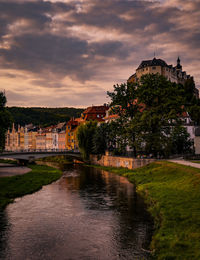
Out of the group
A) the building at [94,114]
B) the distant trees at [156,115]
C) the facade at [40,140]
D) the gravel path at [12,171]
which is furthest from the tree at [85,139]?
the facade at [40,140]

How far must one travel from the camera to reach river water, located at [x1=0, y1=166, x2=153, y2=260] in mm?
17562

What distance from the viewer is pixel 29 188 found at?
1556 inches

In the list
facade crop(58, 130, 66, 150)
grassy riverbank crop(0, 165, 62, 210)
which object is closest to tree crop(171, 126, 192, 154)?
grassy riverbank crop(0, 165, 62, 210)

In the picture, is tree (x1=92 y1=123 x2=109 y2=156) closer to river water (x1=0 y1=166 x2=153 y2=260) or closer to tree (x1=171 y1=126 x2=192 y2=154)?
tree (x1=171 y1=126 x2=192 y2=154)

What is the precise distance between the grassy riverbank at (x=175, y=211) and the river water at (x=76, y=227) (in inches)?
38.3

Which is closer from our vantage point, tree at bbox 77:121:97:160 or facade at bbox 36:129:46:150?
tree at bbox 77:121:97:160

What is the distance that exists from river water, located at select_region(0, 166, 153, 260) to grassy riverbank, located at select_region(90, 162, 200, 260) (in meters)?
0.97

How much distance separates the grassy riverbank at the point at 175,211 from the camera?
1620 cm

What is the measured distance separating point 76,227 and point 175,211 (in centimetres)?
734

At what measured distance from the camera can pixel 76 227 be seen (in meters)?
22.4

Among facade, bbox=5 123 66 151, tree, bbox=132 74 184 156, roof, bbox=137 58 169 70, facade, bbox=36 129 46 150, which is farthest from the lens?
facade, bbox=36 129 46 150

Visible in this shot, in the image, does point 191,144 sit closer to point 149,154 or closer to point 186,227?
point 149,154

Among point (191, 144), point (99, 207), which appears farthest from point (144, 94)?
point (99, 207)

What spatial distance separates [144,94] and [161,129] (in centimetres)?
675
